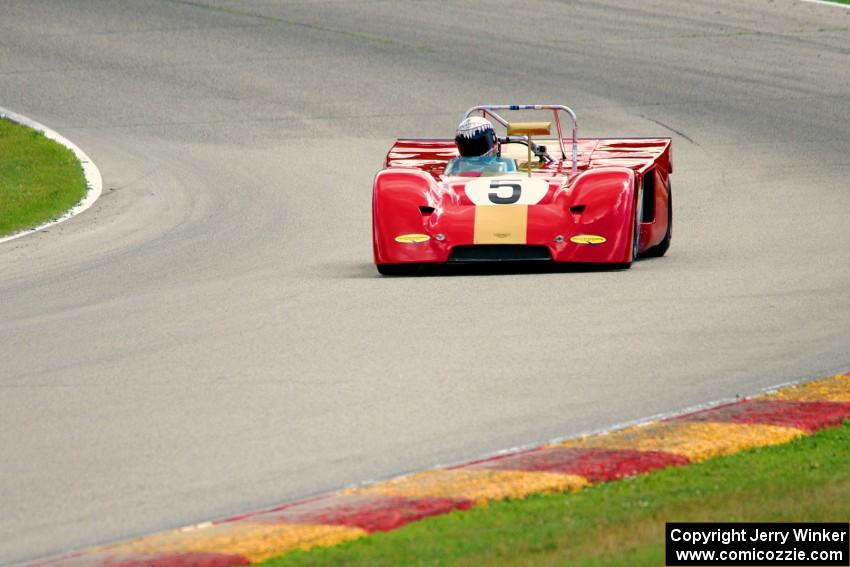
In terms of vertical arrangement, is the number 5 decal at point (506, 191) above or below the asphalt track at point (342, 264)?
above

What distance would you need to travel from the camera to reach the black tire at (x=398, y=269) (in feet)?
35.4

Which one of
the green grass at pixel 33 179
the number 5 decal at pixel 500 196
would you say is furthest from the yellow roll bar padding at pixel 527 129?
the green grass at pixel 33 179

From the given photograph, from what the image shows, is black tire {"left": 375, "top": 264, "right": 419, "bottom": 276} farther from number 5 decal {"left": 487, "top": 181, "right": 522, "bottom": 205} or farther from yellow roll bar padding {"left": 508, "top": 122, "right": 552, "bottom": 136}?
yellow roll bar padding {"left": 508, "top": 122, "right": 552, "bottom": 136}

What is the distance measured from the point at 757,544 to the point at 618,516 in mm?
526

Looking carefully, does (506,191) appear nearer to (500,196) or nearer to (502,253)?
(500,196)

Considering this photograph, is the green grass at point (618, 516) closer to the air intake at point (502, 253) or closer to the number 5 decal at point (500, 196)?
the air intake at point (502, 253)

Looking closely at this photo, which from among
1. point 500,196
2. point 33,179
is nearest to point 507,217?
point 500,196

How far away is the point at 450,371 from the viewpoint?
7559mm

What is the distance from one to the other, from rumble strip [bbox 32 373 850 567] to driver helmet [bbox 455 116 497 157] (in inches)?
190

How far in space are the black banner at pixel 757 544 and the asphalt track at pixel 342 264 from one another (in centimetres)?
136

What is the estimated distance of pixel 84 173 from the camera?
16.8 metres

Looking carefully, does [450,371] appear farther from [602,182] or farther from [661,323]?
[602,182]

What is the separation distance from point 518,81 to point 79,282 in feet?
33.2

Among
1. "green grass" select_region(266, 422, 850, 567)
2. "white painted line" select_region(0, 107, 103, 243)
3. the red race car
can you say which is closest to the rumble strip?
"green grass" select_region(266, 422, 850, 567)
